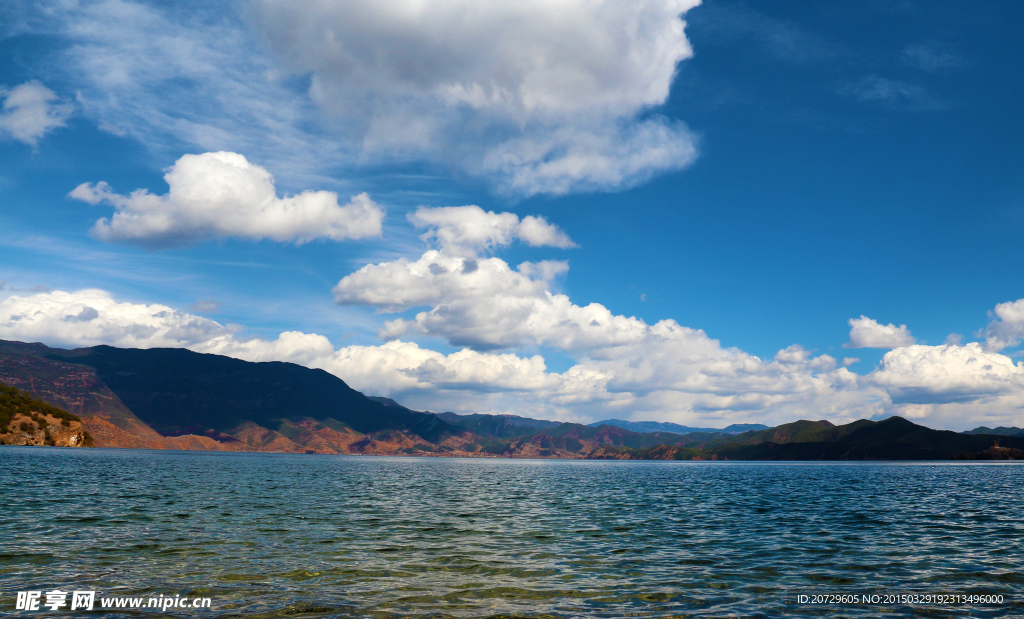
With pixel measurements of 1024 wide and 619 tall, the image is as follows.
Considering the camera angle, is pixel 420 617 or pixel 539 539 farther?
pixel 539 539

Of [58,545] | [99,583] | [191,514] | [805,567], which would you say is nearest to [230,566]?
[99,583]

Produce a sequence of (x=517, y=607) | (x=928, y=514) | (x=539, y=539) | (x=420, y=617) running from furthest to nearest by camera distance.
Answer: (x=928, y=514)
(x=539, y=539)
(x=517, y=607)
(x=420, y=617)

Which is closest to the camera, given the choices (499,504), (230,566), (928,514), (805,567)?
(230,566)

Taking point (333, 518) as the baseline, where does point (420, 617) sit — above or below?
above

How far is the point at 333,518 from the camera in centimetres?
4725

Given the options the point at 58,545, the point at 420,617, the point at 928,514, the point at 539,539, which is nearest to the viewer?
the point at 420,617

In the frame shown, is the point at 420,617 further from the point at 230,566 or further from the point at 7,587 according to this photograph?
the point at 7,587

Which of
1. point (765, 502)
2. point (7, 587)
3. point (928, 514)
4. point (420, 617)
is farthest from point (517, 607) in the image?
point (765, 502)

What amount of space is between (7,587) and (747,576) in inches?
1273

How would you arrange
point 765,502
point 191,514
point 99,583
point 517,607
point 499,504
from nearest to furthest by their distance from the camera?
point 517,607
point 99,583
point 191,514
point 499,504
point 765,502

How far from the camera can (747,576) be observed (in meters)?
27.5

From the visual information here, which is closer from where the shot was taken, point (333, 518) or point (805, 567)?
point (805, 567)

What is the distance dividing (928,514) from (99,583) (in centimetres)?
6701

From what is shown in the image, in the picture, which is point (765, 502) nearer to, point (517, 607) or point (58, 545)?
point (517, 607)
